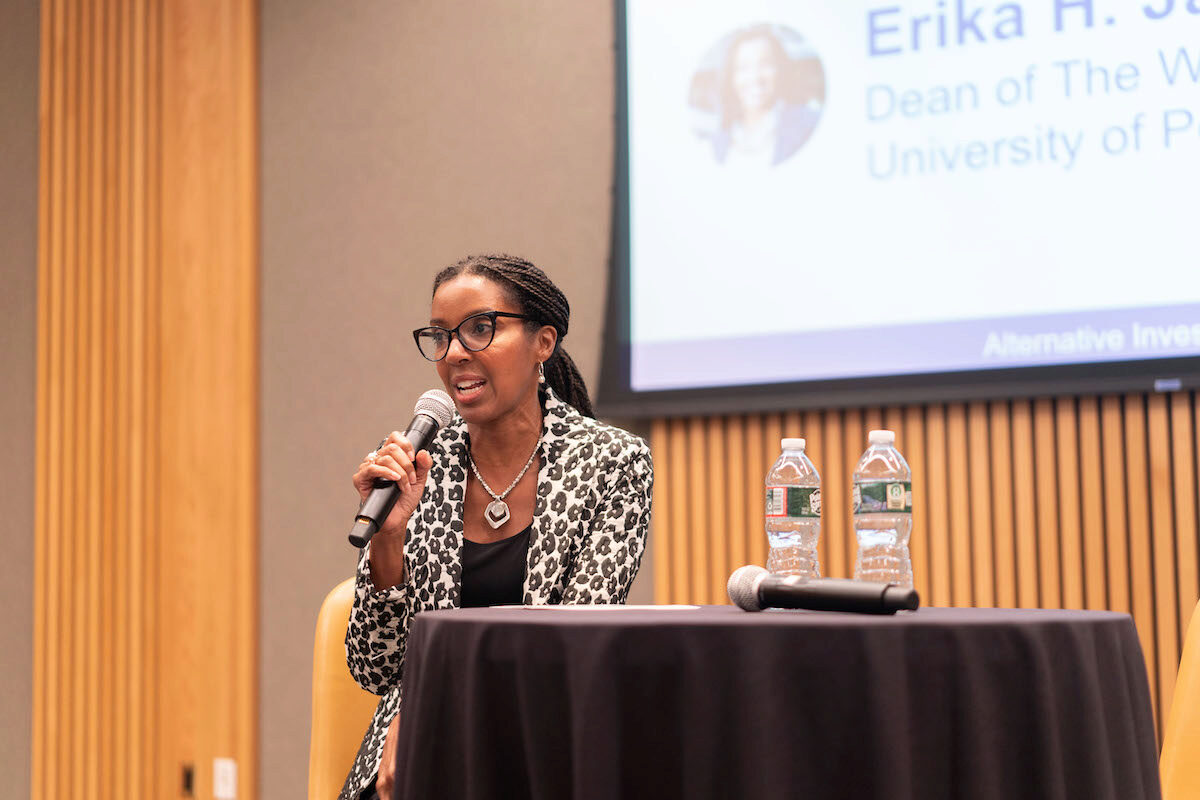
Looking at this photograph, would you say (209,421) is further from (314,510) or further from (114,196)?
(114,196)

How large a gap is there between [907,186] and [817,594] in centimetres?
219

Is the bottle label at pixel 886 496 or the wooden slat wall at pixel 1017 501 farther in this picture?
the wooden slat wall at pixel 1017 501

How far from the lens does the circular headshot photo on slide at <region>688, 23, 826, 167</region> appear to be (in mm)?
3531

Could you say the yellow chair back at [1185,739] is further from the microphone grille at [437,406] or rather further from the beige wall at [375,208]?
the beige wall at [375,208]

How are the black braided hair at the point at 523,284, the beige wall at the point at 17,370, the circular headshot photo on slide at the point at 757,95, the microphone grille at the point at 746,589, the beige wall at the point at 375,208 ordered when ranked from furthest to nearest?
the beige wall at the point at 17,370 → the beige wall at the point at 375,208 → the circular headshot photo on slide at the point at 757,95 → the black braided hair at the point at 523,284 → the microphone grille at the point at 746,589

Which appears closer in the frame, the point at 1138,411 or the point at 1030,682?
the point at 1030,682

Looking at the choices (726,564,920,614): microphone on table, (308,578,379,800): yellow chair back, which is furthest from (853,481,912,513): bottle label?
(308,578,379,800): yellow chair back

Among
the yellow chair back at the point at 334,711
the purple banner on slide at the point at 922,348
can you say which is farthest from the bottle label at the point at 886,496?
the purple banner on slide at the point at 922,348

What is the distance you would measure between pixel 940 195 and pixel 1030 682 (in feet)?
7.32

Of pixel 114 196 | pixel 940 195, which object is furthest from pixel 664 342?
pixel 114 196

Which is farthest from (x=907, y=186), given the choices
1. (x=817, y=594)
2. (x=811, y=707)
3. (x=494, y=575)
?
(x=811, y=707)

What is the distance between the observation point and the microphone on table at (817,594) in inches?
55.0

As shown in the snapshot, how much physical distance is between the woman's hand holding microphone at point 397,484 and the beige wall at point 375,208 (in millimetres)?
1693

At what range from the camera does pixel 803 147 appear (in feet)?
11.6
